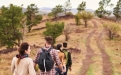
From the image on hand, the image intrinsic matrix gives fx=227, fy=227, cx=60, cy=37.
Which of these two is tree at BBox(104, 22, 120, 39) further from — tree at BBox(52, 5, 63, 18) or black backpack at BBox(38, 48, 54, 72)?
tree at BBox(52, 5, 63, 18)

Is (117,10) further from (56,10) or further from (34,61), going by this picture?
(34,61)

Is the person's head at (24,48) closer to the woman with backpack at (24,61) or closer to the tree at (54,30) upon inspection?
the woman with backpack at (24,61)

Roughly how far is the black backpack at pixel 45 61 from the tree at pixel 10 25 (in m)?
33.5

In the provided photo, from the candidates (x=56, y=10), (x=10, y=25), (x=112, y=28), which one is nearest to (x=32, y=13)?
(x=56, y=10)

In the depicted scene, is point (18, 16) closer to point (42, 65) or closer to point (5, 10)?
point (5, 10)

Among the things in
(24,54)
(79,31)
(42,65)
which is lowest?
(79,31)

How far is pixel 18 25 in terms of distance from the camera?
41219 mm

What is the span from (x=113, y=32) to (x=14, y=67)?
139 ft

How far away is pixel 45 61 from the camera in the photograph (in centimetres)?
649

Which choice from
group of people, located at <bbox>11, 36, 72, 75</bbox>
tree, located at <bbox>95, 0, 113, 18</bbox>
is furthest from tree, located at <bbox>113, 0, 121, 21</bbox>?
group of people, located at <bbox>11, 36, 72, 75</bbox>

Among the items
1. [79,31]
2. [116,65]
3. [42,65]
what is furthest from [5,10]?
[42,65]

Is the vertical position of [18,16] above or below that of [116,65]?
above

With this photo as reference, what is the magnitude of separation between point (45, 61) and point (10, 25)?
1365 inches

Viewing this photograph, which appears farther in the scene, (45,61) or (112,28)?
(112,28)
